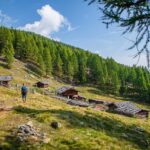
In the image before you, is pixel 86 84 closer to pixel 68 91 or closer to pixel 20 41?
pixel 20 41

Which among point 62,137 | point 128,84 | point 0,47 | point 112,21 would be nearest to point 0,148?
point 62,137

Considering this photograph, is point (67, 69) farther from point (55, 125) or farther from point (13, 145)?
point (13, 145)

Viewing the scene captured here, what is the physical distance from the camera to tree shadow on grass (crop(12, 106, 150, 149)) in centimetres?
2612

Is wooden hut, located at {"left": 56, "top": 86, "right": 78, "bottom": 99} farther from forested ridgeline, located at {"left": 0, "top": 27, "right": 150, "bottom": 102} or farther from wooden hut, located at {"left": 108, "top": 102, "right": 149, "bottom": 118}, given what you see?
forested ridgeline, located at {"left": 0, "top": 27, "right": 150, "bottom": 102}

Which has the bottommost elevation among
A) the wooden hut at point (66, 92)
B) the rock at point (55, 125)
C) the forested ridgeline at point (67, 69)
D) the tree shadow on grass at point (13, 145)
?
the tree shadow on grass at point (13, 145)

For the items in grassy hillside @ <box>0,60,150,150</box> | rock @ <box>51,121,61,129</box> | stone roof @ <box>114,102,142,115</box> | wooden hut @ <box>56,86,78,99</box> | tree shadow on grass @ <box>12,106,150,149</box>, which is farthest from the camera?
wooden hut @ <box>56,86,78,99</box>

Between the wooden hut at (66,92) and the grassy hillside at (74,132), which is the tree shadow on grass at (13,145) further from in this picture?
the wooden hut at (66,92)

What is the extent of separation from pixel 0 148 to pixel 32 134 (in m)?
2.49

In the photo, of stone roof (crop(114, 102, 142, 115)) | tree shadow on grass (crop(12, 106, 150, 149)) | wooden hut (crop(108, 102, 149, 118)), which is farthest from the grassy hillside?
stone roof (crop(114, 102, 142, 115))

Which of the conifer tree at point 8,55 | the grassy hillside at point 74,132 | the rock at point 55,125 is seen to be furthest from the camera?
the conifer tree at point 8,55

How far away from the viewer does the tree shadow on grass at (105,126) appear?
85.7ft

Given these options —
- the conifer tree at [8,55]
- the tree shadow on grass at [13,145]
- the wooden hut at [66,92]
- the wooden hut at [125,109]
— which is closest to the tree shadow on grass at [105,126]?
the tree shadow on grass at [13,145]

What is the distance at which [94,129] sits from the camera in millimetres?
26328

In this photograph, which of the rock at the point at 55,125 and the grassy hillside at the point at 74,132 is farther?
the rock at the point at 55,125
